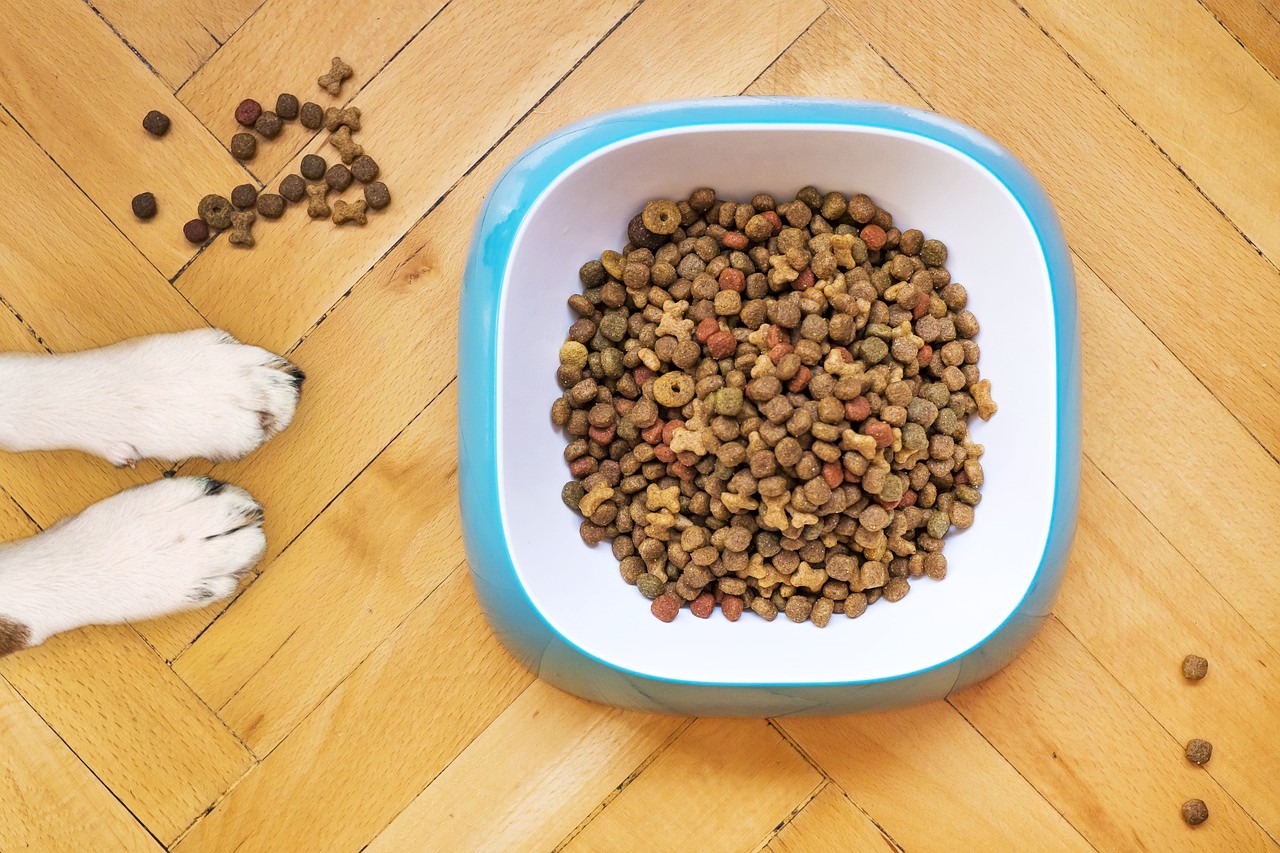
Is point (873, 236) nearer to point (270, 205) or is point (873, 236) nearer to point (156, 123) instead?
point (270, 205)

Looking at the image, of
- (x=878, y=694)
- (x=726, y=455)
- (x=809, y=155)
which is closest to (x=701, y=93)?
(x=809, y=155)

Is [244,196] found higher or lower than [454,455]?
higher

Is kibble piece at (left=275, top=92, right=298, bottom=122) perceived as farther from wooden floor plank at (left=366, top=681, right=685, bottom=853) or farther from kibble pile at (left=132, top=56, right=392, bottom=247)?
wooden floor plank at (left=366, top=681, right=685, bottom=853)

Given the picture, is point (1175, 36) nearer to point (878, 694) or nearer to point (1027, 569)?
point (1027, 569)

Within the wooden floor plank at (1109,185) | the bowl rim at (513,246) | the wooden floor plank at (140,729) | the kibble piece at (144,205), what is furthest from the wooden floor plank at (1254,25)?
the wooden floor plank at (140,729)

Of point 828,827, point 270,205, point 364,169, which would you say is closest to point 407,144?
point 364,169

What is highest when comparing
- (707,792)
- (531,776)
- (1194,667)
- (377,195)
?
(377,195)

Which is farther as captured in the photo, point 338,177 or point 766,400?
point 338,177
